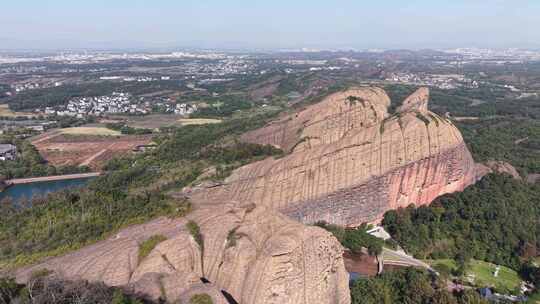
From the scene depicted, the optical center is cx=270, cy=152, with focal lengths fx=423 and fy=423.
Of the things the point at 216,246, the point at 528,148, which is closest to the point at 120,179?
the point at 216,246

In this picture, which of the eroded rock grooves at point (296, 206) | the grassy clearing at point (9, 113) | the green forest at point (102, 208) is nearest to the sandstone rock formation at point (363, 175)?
the eroded rock grooves at point (296, 206)

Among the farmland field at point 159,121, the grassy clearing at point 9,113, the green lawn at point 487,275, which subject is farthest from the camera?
the grassy clearing at point 9,113

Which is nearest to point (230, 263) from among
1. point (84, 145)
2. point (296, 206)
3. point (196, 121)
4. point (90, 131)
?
point (296, 206)

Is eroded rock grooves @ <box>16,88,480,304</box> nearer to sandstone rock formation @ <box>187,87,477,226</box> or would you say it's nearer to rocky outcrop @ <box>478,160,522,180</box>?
sandstone rock formation @ <box>187,87,477,226</box>

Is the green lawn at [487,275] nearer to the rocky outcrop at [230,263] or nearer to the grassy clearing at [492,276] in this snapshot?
the grassy clearing at [492,276]

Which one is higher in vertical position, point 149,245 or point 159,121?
point 149,245

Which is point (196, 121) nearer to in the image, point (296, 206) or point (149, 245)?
point (296, 206)

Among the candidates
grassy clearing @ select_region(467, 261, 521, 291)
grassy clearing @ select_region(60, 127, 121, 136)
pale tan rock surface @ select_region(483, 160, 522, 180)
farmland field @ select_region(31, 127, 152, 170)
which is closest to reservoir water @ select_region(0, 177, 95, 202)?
farmland field @ select_region(31, 127, 152, 170)
